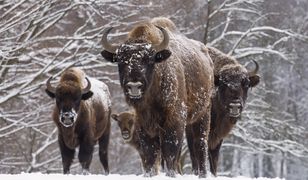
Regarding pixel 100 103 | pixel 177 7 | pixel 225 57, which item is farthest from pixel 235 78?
pixel 177 7

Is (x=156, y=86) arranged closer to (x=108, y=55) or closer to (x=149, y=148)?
(x=108, y=55)

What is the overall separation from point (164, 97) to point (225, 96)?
11.3 ft

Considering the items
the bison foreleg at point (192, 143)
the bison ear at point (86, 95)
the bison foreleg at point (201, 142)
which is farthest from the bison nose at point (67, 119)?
the bison foreleg at point (201, 142)

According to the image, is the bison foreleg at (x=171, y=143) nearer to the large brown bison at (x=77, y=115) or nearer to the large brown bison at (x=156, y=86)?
the large brown bison at (x=156, y=86)

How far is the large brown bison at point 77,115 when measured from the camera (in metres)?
Result: 13.4

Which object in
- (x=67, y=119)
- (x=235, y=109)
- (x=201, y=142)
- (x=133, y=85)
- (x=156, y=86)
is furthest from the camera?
(x=67, y=119)

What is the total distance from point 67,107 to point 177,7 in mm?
12299

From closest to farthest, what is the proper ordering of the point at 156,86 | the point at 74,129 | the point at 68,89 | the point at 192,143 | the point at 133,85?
the point at 133,85, the point at 156,86, the point at 192,143, the point at 68,89, the point at 74,129

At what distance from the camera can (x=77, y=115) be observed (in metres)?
14.1

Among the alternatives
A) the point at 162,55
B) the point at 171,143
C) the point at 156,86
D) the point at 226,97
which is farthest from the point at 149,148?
the point at 226,97

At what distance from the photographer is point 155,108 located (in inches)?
365

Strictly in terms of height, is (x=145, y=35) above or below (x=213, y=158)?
above

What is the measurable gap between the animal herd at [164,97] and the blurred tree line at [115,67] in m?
3.95

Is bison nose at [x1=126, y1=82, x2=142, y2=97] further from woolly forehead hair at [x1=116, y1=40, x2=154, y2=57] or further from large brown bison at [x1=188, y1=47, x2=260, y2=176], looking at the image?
large brown bison at [x1=188, y1=47, x2=260, y2=176]
